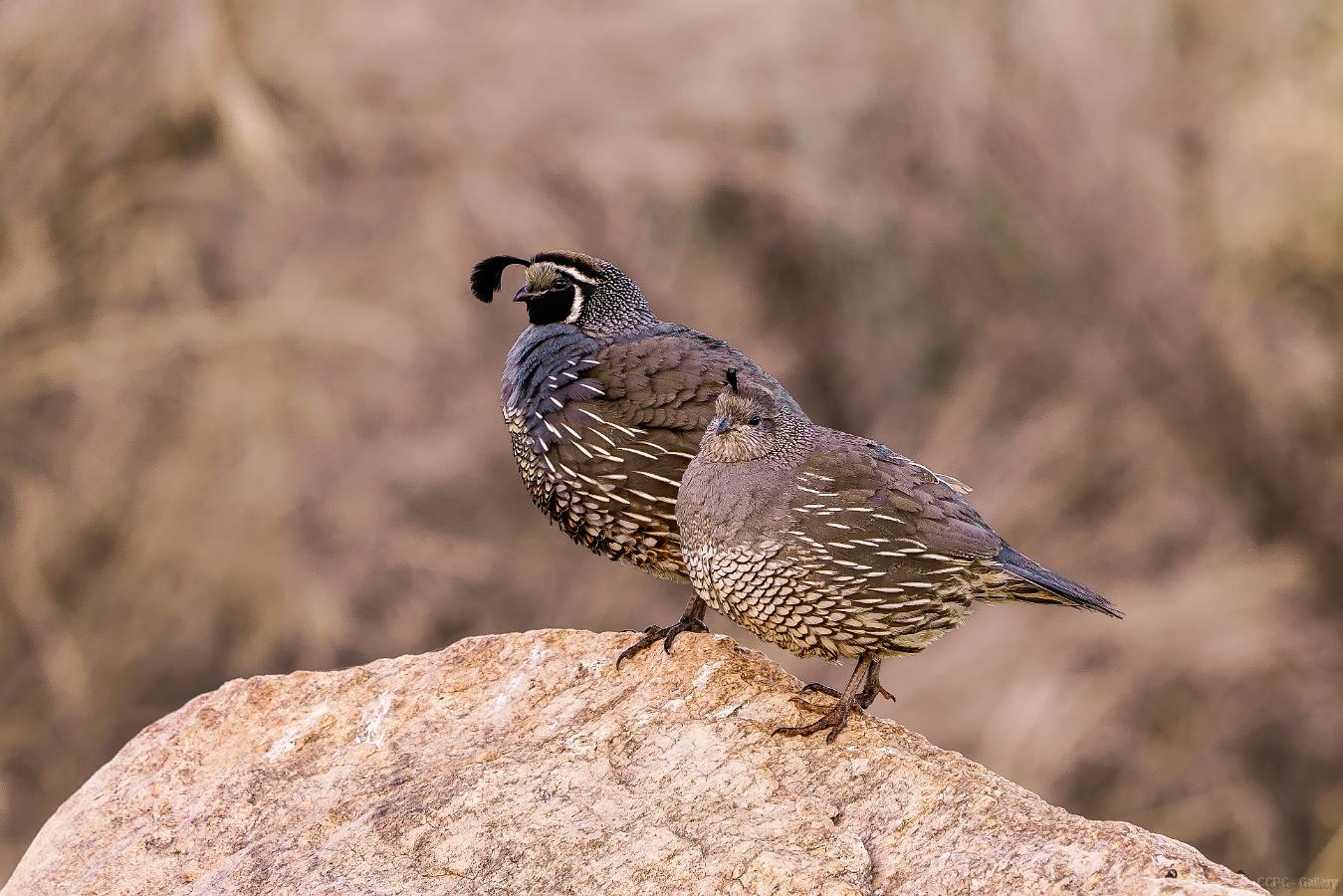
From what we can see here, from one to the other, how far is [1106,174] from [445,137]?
13.4ft

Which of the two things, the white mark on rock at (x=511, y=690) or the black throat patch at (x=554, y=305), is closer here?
the white mark on rock at (x=511, y=690)

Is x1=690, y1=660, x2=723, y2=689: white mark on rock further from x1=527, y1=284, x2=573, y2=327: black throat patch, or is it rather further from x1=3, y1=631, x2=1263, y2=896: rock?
x1=527, y1=284, x2=573, y2=327: black throat patch

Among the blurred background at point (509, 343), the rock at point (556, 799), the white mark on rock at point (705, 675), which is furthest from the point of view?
the blurred background at point (509, 343)

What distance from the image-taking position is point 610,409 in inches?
182

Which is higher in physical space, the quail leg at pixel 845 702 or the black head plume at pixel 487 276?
the black head plume at pixel 487 276

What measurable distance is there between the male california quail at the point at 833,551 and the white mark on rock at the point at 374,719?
0.90 metres

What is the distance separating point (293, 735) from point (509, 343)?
20.9 ft

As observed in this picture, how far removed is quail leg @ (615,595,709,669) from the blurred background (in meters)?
4.44

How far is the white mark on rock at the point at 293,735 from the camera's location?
4.43 meters

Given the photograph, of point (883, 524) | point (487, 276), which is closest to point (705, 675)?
point (883, 524)

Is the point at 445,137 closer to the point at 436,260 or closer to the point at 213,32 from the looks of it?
the point at 436,260

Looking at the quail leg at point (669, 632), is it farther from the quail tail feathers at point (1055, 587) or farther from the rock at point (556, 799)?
the quail tail feathers at point (1055, 587)

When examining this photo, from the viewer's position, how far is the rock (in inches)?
139

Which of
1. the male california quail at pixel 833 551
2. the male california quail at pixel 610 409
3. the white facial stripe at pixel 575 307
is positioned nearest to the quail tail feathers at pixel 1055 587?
the male california quail at pixel 833 551
